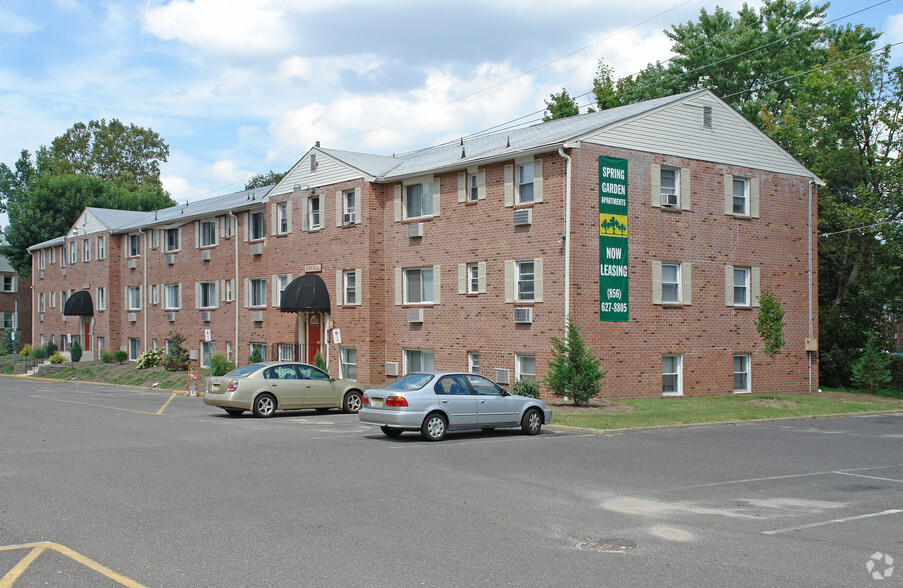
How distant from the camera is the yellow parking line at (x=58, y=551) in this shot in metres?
6.76

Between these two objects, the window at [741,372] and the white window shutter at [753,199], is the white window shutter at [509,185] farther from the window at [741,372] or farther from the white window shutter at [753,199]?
the window at [741,372]

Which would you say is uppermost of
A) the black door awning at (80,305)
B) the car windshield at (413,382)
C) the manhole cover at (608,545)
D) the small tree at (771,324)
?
the black door awning at (80,305)

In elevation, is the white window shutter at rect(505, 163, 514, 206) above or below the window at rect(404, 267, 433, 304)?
above

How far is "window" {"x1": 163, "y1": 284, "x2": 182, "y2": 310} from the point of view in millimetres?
47219

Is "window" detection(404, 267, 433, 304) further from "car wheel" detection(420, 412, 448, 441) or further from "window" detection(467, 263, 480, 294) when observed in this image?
"car wheel" detection(420, 412, 448, 441)

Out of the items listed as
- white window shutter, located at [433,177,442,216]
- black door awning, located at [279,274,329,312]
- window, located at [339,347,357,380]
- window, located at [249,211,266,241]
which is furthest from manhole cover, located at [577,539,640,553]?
window, located at [249,211,266,241]

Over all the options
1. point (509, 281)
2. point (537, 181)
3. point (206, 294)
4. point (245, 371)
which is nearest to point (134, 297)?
point (206, 294)

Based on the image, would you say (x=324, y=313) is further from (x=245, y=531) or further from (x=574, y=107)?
(x=245, y=531)

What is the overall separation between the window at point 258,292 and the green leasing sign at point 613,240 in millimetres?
18873

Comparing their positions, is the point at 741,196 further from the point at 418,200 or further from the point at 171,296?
the point at 171,296

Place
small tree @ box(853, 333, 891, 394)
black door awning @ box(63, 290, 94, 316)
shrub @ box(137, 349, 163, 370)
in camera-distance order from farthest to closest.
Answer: black door awning @ box(63, 290, 94, 316)
shrub @ box(137, 349, 163, 370)
small tree @ box(853, 333, 891, 394)

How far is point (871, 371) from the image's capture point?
32094 millimetres

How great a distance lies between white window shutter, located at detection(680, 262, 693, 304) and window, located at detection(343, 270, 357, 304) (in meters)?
12.8

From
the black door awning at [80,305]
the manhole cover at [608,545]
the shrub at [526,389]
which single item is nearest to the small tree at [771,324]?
the shrub at [526,389]
